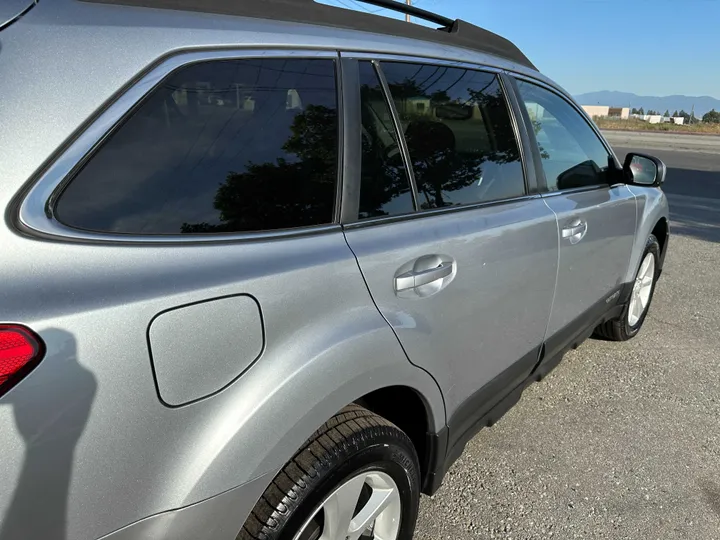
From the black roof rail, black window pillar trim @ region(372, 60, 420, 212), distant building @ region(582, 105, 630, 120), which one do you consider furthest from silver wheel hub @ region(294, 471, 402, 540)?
distant building @ region(582, 105, 630, 120)

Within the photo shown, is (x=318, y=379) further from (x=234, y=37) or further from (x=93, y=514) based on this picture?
(x=234, y=37)

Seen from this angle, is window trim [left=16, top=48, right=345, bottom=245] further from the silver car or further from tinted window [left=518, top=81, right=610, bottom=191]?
tinted window [left=518, top=81, right=610, bottom=191]

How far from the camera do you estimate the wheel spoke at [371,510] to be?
1726 millimetres

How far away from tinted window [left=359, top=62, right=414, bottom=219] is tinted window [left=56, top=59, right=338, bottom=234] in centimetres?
13

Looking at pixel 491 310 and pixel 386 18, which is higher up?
pixel 386 18

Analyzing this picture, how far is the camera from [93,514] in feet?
3.62

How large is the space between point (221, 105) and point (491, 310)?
1233mm

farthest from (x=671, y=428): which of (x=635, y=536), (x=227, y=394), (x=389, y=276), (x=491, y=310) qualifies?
(x=227, y=394)

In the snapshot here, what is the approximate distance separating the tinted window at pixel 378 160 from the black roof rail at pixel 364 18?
0.64ft

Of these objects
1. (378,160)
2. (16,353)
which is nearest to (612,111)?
(378,160)

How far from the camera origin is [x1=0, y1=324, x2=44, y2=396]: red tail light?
0.97m

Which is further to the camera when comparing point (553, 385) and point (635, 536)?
point (553, 385)

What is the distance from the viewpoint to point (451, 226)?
1.93 meters

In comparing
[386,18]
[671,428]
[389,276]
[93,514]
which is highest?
[386,18]
